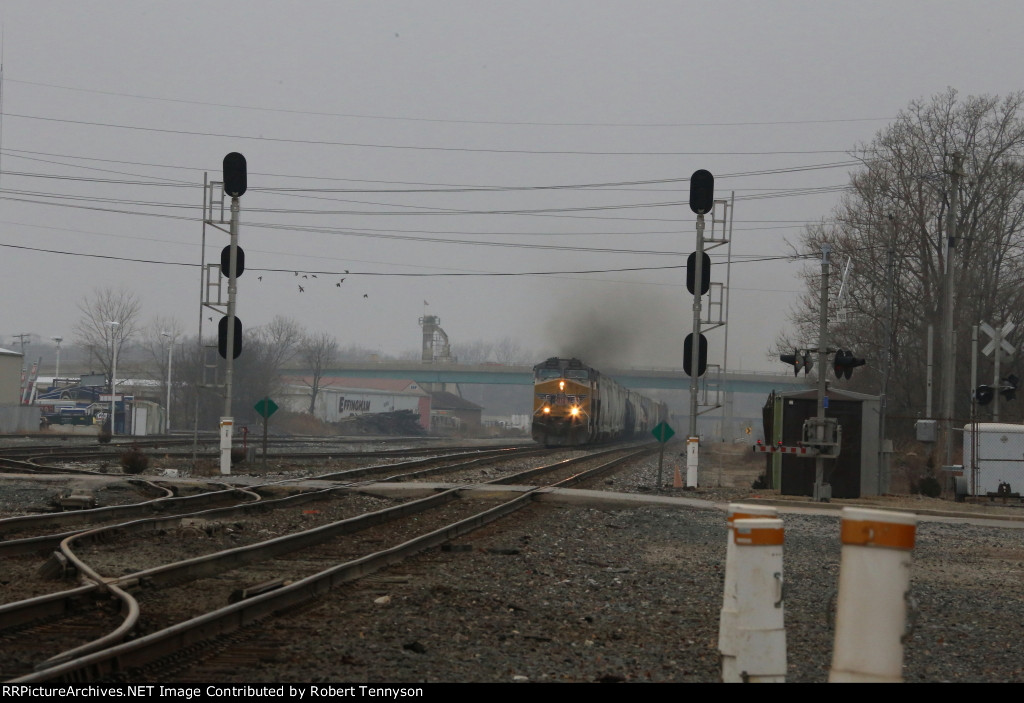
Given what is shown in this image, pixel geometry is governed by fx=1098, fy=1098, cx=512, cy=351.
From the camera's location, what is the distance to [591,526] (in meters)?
16.1

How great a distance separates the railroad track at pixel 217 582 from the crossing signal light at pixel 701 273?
10.7 meters

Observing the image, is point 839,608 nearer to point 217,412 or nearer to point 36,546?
point 36,546

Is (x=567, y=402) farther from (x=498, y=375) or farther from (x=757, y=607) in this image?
(x=498, y=375)

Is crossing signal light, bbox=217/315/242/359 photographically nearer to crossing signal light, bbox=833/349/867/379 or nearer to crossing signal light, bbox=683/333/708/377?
crossing signal light, bbox=683/333/708/377

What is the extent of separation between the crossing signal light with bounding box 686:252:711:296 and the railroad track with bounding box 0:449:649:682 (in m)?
10.7

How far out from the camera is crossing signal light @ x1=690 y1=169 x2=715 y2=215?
2525 cm

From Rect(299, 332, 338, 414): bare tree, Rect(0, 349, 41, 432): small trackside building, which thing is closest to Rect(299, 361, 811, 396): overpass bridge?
Rect(299, 332, 338, 414): bare tree

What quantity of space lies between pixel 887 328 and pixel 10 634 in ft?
99.0

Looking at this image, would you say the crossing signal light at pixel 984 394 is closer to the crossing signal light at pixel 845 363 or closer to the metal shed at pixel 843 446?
the metal shed at pixel 843 446

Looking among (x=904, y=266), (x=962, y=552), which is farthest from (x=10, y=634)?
(x=904, y=266)

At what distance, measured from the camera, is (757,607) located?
Answer: 5.18 m

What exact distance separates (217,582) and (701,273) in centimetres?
1737

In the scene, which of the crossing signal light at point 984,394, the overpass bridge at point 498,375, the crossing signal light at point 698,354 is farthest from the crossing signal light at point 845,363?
the overpass bridge at point 498,375

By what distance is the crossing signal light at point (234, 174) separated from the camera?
980 inches
